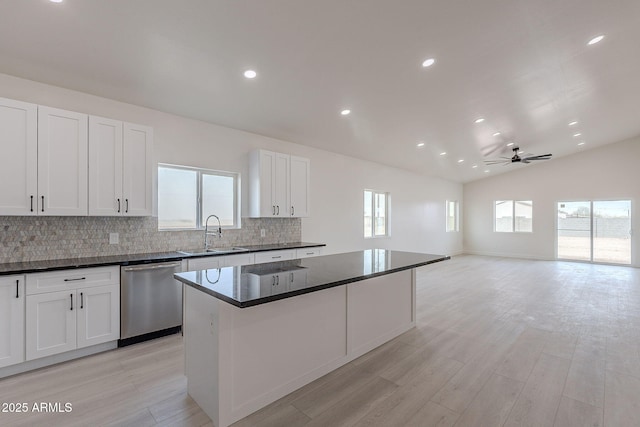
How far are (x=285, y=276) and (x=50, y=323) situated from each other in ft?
7.19

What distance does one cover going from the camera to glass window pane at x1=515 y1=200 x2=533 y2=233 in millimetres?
9672

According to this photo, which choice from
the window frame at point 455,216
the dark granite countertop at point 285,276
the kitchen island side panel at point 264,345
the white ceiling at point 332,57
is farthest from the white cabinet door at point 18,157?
the window frame at point 455,216

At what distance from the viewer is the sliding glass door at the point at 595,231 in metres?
8.22

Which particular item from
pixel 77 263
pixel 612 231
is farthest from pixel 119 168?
pixel 612 231

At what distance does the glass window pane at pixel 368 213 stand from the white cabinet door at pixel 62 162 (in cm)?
531

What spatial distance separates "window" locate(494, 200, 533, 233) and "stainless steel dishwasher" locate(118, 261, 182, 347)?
10468 mm

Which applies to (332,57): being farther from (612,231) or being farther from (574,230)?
(612,231)

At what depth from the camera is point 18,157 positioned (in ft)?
8.64

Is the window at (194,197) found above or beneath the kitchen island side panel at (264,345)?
above

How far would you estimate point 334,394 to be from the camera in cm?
224

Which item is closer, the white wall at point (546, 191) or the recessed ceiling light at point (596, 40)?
the recessed ceiling light at point (596, 40)

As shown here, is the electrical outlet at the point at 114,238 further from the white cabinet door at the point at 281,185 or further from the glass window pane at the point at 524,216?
the glass window pane at the point at 524,216

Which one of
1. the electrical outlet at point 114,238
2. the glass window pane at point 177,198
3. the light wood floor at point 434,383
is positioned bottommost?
the light wood floor at point 434,383

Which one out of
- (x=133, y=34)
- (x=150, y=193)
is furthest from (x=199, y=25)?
(x=150, y=193)
